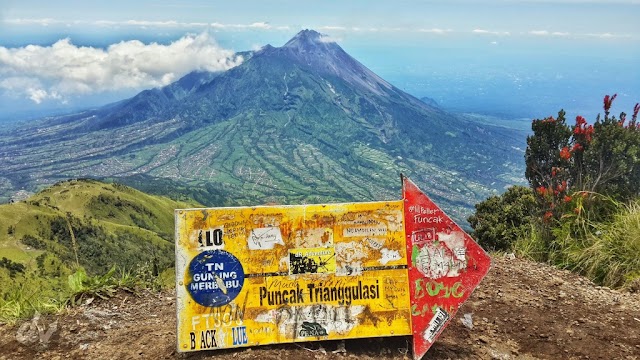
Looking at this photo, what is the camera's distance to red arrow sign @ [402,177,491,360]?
601 cm

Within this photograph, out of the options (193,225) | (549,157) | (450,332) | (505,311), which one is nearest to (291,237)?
(193,225)

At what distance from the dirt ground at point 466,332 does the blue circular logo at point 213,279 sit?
2.00 feet

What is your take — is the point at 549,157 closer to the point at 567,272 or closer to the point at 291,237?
the point at 567,272

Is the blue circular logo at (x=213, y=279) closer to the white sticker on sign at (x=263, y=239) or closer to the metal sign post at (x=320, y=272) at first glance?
the metal sign post at (x=320, y=272)

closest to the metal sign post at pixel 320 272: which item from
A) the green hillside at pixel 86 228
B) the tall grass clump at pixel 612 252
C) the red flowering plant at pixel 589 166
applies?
the tall grass clump at pixel 612 252

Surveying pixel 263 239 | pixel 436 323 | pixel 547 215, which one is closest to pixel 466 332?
pixel 436 323

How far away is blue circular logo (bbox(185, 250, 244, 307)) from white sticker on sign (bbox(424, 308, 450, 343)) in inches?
83.1

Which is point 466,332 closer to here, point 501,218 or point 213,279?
point 213,279

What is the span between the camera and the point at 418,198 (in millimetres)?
6043

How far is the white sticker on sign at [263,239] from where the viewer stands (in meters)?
5.96

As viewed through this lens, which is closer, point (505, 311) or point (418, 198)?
point (418, 198)

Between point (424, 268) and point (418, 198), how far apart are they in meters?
0.78

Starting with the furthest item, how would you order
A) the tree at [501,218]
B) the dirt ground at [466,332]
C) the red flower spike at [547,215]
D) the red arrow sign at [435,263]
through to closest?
the tree at [501,218], the red flower spike at [547,215], the dirt ground at [466,332], the red arrow sign at [435,263]

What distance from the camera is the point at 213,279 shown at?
231 inches
